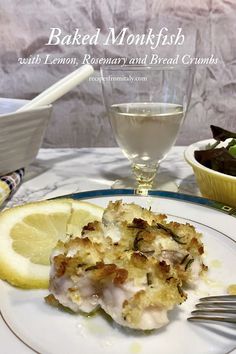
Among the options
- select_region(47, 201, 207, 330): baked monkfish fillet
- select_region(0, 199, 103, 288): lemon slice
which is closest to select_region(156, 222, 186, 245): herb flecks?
select_region(47, 201, 207, 330): baked monkfish fillet

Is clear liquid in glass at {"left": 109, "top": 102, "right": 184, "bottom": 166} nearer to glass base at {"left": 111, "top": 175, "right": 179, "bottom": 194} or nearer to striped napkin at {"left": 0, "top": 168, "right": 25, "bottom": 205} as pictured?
glass base at {"left": 111, "top": 175, "right": 179, "bottom": 194}

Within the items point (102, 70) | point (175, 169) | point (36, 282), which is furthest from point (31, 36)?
point (36, 282)

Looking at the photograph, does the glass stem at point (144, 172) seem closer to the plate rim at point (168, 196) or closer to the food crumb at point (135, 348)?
the plate rim at point (168, 196)

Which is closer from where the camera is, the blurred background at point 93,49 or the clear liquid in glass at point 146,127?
the clear liquid in glass at point 146,127

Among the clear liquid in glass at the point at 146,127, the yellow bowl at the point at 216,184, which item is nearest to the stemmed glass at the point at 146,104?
the clear liquid in glass at the point at 146,127

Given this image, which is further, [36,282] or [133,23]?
[133,23]

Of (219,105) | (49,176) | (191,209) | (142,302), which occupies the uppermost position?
(219,105)

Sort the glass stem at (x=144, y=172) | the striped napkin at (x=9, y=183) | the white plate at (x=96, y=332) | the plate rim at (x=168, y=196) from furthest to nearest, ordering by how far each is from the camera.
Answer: the glass stem at (x=144, y=172)
the striped napkin at (x=9, y=183)
the plate rim at (x=168, y=196)
the white plate at (x=96, y=332)

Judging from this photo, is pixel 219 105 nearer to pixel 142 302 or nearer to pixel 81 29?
pixel 81 29
